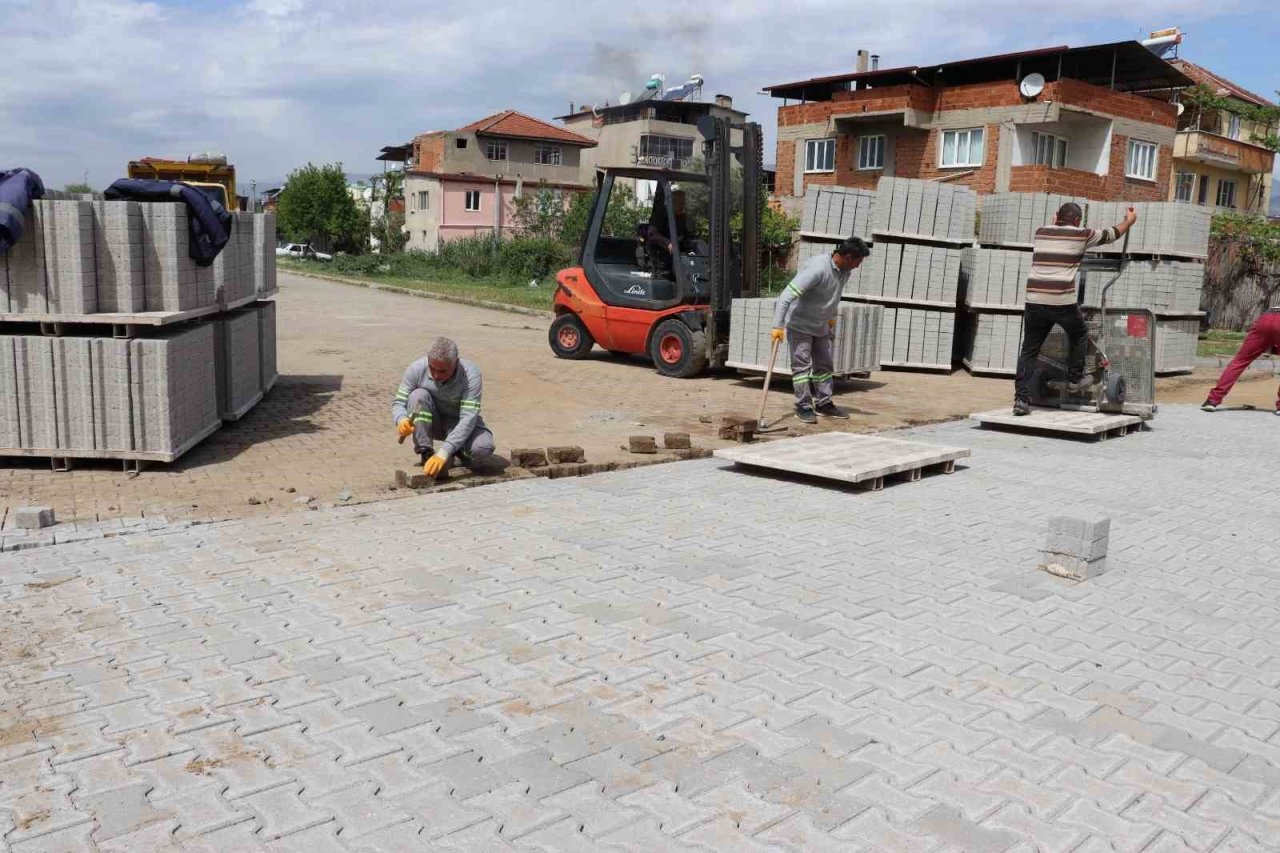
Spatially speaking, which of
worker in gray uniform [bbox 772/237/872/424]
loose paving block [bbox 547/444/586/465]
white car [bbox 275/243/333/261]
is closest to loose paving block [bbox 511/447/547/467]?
loose paving block [bbox 547/444/586/465]

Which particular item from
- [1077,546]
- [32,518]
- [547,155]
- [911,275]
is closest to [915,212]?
[911,275]

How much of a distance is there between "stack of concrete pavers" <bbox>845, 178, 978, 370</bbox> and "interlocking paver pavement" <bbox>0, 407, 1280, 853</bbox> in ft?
29.0

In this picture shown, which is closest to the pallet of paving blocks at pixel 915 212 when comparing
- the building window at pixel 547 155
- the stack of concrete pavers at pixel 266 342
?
the stack of concrete pavers at pixel 266 342

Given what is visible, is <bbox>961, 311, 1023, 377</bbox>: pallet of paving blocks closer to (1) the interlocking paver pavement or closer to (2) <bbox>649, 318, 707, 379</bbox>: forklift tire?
(2) <bbox>649, 318, 707, 379</bbox>: forklift tire

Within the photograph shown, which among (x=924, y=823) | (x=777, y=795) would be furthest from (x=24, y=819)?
(x=924, y=823)

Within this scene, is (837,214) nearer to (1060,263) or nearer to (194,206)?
(1060,263)

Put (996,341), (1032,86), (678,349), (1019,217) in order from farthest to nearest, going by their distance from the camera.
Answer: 1. (1032,86)
2. (996,341)
3. (1019,217)
4. (678,349)

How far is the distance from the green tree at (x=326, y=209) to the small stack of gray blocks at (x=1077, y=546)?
197ft

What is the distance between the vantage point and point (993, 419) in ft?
34.6

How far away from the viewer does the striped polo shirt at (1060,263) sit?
10000 mm

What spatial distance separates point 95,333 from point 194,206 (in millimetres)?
1188

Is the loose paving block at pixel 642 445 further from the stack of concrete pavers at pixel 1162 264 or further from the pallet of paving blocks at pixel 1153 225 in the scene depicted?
the pallet of paving blocks at pixel 1153 225

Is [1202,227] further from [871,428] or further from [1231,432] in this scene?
[871,428]

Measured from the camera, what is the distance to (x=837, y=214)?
50.4 feet
